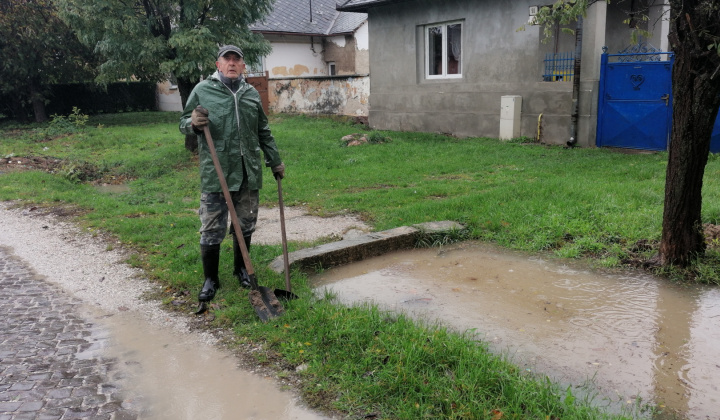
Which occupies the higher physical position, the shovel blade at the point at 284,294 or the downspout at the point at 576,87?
the downspout at the point at 576,87

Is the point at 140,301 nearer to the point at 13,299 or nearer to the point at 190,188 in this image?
the point at 13,299

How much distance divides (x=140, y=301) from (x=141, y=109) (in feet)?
85.0

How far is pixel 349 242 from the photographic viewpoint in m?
5.65

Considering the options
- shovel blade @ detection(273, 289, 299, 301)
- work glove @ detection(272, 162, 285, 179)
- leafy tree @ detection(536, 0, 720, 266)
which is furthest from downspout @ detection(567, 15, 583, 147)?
shovel blade @ detection(273, 289, 299, 301)

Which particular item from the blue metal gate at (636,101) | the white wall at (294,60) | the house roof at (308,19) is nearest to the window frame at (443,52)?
Result: the blue metal gate at (636,101)

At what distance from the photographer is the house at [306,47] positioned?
21953mm

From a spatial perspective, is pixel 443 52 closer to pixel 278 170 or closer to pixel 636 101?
pixel 636 101

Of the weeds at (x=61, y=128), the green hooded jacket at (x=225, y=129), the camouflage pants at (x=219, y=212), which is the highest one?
the green hooded jacket at (x=225, y=129)

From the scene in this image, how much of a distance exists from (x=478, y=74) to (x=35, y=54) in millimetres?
14953

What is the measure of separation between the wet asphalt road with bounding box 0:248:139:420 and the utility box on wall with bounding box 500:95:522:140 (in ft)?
33.7

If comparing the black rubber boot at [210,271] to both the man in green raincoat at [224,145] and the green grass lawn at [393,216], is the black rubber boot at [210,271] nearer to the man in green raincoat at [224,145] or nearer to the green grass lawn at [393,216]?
the man in green raincoat at [224,145]

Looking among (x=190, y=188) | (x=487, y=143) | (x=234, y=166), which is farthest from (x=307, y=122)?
(x=234, y=166)

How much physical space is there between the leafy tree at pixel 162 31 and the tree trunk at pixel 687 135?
29.7ft

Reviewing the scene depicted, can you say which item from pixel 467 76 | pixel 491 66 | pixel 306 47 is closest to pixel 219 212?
pixel 491 66
